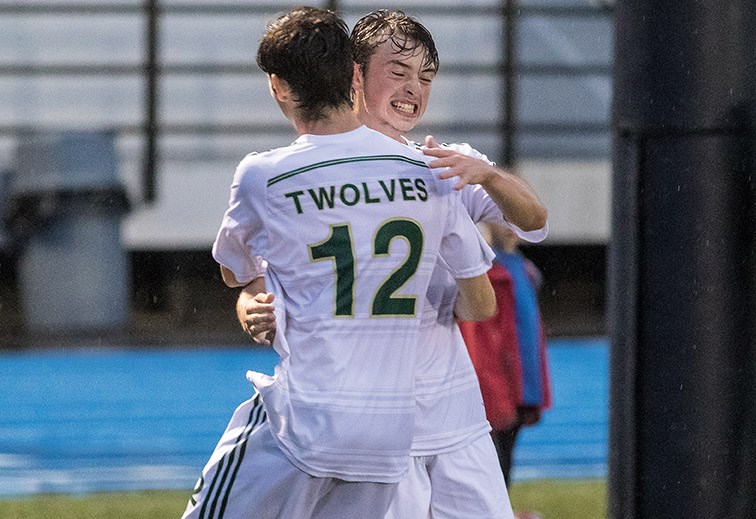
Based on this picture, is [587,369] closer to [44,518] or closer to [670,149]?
[44,518]

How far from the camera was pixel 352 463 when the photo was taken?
2938 mm

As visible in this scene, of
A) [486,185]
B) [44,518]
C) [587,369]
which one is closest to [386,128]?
[486,185]

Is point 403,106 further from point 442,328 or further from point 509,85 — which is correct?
point 509,85

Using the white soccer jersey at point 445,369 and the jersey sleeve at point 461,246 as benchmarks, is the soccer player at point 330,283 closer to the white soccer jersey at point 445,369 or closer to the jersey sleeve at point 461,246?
the jersey sleeve at point 461,246

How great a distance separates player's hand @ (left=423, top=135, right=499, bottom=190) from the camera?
9.69ft

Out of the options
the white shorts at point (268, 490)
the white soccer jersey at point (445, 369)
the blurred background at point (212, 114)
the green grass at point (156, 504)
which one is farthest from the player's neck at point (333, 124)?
the blurred background at point (212, 114)

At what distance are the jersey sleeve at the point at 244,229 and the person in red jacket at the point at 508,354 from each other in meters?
2.33

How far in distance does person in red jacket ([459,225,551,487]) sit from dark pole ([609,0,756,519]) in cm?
153

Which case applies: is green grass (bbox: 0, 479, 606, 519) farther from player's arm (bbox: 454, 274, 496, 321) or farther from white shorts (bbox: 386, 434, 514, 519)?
player's arm (bbox: 454, 274, 496, 321)

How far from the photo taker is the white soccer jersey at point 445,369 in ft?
10.3

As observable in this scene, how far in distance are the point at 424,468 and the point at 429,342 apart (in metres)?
0.28

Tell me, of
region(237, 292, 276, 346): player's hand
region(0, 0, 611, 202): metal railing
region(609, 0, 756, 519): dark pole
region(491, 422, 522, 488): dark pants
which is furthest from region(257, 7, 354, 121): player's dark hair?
region(0, 0, 611, 202): metal railing

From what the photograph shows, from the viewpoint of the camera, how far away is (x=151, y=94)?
19516 millimetres

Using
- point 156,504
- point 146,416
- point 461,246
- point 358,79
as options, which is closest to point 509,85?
point 146,416
